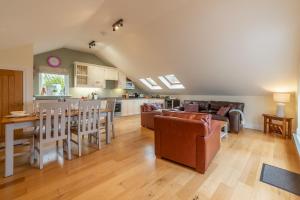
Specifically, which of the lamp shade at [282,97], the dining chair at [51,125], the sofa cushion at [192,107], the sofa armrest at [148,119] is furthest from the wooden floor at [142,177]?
the sofa cushion at [192,107]

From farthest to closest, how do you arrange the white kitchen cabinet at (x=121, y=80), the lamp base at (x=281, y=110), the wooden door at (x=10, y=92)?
1. the white kitchen cabinet at (x=121, y=80)
2. the lamp base at (x=281, y=110)
3. the wooden door at (x=10, y=92)

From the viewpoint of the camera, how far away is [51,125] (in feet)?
8.41

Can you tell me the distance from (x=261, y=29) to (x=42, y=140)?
4.41 meters

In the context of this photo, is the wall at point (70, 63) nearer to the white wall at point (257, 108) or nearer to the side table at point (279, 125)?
the white wall at point (257, 108)

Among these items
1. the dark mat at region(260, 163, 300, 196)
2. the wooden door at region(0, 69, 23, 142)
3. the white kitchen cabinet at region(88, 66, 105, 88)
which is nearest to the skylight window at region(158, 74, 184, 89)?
the white kitchen cabinet at region(88, 66, 105, 88)

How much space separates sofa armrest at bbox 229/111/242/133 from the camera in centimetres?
452

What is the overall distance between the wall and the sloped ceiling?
581 mm

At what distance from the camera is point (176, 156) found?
256 cm

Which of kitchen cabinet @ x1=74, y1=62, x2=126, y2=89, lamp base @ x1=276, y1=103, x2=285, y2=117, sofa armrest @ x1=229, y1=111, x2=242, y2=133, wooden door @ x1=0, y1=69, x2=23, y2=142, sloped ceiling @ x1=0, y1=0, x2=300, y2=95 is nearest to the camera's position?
sloped ceiling @ x1=0, y1=0, x2=300, y2=95

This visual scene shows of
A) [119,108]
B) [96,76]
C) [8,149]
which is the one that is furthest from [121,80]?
[8,149]

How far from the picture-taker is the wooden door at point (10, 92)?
340 centimetres

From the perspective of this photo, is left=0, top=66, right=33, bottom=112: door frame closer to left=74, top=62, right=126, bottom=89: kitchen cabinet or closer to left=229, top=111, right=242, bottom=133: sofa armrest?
left=74, top=62, right=126, bottom=89: kitchen cabinet

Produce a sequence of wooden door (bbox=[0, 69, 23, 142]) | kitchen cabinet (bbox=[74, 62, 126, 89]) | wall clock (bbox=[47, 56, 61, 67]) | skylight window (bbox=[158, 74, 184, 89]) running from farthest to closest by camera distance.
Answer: skylight window (bbox=[158, 74, 184, 89]) < kitchen cabinet (bbox=[74, 62, 126, 89]) < wall clock (bbox=[47, 56, 61, 67]) < wooden door (bbox=[0, 69, 23, 142])

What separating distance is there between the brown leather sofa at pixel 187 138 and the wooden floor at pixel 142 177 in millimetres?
155
